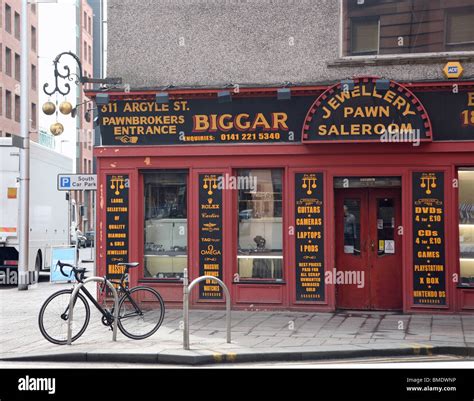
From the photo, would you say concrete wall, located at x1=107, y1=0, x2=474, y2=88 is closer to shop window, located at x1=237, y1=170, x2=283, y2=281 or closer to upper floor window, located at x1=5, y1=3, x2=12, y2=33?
shop window, located at x1=237, y1=170, x2=283, y2=281

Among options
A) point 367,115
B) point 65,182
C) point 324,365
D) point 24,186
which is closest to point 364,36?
point 367,115

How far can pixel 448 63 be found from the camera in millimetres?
14414

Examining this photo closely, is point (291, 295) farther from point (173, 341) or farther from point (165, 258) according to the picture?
point (173, 341)

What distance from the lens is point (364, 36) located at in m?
15.0

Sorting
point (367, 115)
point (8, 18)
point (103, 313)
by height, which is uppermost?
point (8, 18)

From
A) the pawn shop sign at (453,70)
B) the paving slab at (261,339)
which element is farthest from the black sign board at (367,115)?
the paving slab at (261,339)

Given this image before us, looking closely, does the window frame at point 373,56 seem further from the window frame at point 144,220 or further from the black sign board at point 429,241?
the window frame at point 144,220

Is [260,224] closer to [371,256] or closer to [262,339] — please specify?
[371,256]

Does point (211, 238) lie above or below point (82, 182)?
below

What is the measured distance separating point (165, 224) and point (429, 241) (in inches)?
201

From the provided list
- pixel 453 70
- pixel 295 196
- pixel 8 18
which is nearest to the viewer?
pixel 453 70

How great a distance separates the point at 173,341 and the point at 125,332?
32.0 inches

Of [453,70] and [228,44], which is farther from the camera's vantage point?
[228,44]
